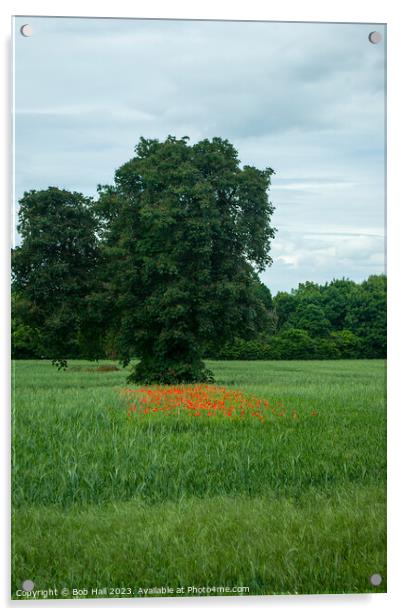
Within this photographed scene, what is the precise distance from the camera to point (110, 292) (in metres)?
6.25

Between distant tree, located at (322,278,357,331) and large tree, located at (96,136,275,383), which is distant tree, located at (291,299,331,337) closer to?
distant tree, located at (322,278,357,331)

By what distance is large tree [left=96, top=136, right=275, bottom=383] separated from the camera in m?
6.20

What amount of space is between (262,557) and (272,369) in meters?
1.90

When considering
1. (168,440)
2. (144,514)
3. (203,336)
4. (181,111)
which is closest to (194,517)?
(144,514)

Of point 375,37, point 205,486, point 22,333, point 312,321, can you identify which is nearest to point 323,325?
point 312,321

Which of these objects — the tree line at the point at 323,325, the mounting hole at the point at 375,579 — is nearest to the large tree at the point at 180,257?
the tree line at the point at 323,325

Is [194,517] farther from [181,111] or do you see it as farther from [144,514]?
[181,111]

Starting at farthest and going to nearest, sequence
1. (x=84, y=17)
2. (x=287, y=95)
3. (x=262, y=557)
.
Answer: (x=287, y=95), (x=84, y=17), (x=262, y=557)

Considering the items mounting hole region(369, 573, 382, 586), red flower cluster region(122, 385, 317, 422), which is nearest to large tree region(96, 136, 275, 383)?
red flower cluster region(122, 385, 317, 422)

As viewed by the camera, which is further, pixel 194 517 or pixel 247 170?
pixel 247 170

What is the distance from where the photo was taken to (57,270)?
6.14 m

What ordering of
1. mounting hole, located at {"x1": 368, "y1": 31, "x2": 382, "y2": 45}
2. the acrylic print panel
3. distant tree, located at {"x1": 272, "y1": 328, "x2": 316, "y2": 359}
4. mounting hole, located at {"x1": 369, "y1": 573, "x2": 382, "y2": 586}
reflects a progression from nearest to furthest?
mounting hole, located at {"x1": 369, "y1": 573, "x2": 382, "y2": 586}
the acrylic print panel
mounting hole, located at {"x1": 368, "y1": 31, "x2": 382, "y2": 45}
distant tree, located at {"x1": 272, "y1": 328, "x2": 316, "y2": 359}

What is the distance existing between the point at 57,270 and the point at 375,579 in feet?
13.4

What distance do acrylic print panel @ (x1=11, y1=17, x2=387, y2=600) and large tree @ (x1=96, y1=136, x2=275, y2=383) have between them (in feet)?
0.06
